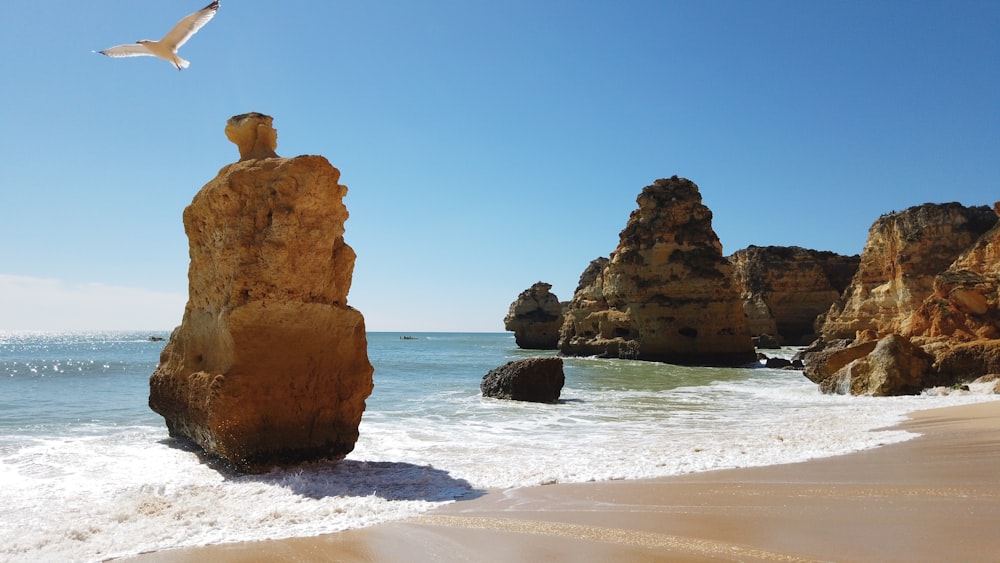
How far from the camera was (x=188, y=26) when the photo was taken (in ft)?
26.9

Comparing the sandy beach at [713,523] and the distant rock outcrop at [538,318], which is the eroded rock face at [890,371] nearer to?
the sandy beach at [713,523]

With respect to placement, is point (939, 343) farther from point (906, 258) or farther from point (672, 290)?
point (672, 290)

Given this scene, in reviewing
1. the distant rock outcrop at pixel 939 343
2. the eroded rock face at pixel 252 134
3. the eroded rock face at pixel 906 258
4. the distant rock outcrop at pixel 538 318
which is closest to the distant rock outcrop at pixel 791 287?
the distant rock outcrop at pixel 538 318

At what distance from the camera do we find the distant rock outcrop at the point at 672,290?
37562mm

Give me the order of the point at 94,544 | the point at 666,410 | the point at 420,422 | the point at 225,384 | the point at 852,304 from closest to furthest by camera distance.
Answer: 1. the point at 94,544
2. the point at 225,384
3. the point at 420,422
4. the point at 666,410
5. the point at 852,304

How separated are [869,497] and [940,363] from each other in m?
12.7

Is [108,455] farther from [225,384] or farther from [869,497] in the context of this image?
[869,497]

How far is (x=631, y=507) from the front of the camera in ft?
17.8

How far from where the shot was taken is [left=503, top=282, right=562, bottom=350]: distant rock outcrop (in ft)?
205

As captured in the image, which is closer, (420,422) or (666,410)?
(420,422)

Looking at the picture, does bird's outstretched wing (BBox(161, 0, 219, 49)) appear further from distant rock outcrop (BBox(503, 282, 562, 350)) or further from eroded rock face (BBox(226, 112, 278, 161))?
distant rock outcrop (BBox(503, 282, 562, 350))

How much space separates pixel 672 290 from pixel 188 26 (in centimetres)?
3365

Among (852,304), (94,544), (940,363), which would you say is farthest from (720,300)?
(94,544)

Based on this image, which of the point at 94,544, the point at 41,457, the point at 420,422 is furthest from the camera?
the point at 420,422
